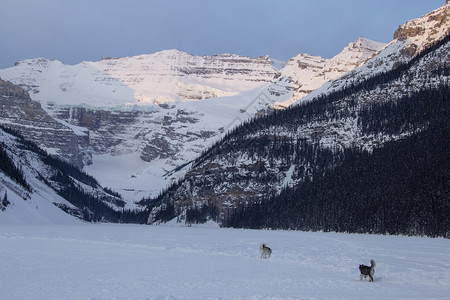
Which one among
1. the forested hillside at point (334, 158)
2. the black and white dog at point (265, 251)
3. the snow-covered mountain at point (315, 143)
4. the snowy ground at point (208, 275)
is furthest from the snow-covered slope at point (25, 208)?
the black and white dog at point (265, 251)

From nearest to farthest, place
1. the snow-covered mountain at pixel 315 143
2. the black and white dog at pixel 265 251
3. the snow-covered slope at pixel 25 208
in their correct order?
the black and white dog at pixel 265 251
the snow-covered slope at pixel 25 208
the snow-covered mountain at pixel 315 143

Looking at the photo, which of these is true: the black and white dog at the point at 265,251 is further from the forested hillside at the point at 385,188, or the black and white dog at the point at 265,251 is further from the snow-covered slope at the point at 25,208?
the snow-covered slope at the point at 25,208

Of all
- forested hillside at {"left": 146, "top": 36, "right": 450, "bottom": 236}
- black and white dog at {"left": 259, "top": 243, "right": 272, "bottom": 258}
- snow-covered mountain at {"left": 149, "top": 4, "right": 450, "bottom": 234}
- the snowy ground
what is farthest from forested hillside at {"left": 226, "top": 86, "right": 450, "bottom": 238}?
black and white dog at {"left": 259, "top": 243, "right": 272, "bottom": 258}

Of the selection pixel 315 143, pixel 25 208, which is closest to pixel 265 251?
pixel 25 208

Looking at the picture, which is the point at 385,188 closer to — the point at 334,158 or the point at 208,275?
the point at 334,158

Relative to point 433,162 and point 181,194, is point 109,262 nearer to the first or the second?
point 433,162

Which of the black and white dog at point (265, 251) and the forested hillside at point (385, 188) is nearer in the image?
the black and white dog at point (265, 251)

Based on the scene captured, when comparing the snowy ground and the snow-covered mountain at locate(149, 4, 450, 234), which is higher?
the snow-covered mountain at locate(149, 4, 450, 234)

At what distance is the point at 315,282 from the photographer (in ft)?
98.5

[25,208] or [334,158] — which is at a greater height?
[334,158]

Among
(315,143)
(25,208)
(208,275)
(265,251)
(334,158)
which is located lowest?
(208,275)

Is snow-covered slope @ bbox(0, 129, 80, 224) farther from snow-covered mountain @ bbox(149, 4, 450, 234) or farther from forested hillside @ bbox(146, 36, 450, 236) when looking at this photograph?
snow-covered mountain @ bbox(149, 4, 450, 234)

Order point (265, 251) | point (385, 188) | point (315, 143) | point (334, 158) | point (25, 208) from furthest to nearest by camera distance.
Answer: point (315, 143) < point (334, 158) < point (25, 208) < point (385, 188) < point (265, 251)

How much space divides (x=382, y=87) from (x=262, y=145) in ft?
163
